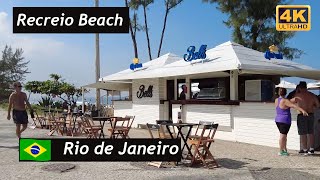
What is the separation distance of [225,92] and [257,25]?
12358 millimetres

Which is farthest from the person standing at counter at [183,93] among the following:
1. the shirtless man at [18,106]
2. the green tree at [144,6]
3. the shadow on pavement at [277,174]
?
the green tree at [144,6]

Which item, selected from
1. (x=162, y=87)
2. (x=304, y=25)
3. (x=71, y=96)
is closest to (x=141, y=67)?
(x=162, y=87)

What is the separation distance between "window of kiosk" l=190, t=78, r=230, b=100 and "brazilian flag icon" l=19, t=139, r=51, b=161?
7.57 meters

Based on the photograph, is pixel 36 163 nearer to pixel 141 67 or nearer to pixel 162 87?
pixel 162 87

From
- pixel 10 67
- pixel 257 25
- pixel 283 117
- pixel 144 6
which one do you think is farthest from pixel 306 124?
pixel 10 67

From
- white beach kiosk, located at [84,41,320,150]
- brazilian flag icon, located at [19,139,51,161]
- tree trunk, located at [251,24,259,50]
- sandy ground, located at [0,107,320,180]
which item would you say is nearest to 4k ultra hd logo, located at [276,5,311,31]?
white beach kiosk, located at [84,41,320,150]

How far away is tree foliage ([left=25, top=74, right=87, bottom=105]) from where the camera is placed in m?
39.8

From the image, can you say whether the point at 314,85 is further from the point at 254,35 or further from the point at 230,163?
the point at 230,163

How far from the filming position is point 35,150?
756cm

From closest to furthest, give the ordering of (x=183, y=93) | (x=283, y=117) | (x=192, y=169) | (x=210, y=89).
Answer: (x=192, y=169)
(x=283, y=117)
(x=210, y=89)
(x=183, y=93)

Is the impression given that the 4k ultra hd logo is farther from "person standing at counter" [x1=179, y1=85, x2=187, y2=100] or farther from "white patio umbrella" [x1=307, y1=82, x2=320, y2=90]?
"white patio umbrella" [x1=307, y1=82, x2=320, y2=90]

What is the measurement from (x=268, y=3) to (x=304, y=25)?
489 inches

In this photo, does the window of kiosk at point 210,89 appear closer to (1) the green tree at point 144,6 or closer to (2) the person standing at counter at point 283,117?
(2) the person standing at counter at point 283,117

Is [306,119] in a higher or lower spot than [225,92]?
lower
